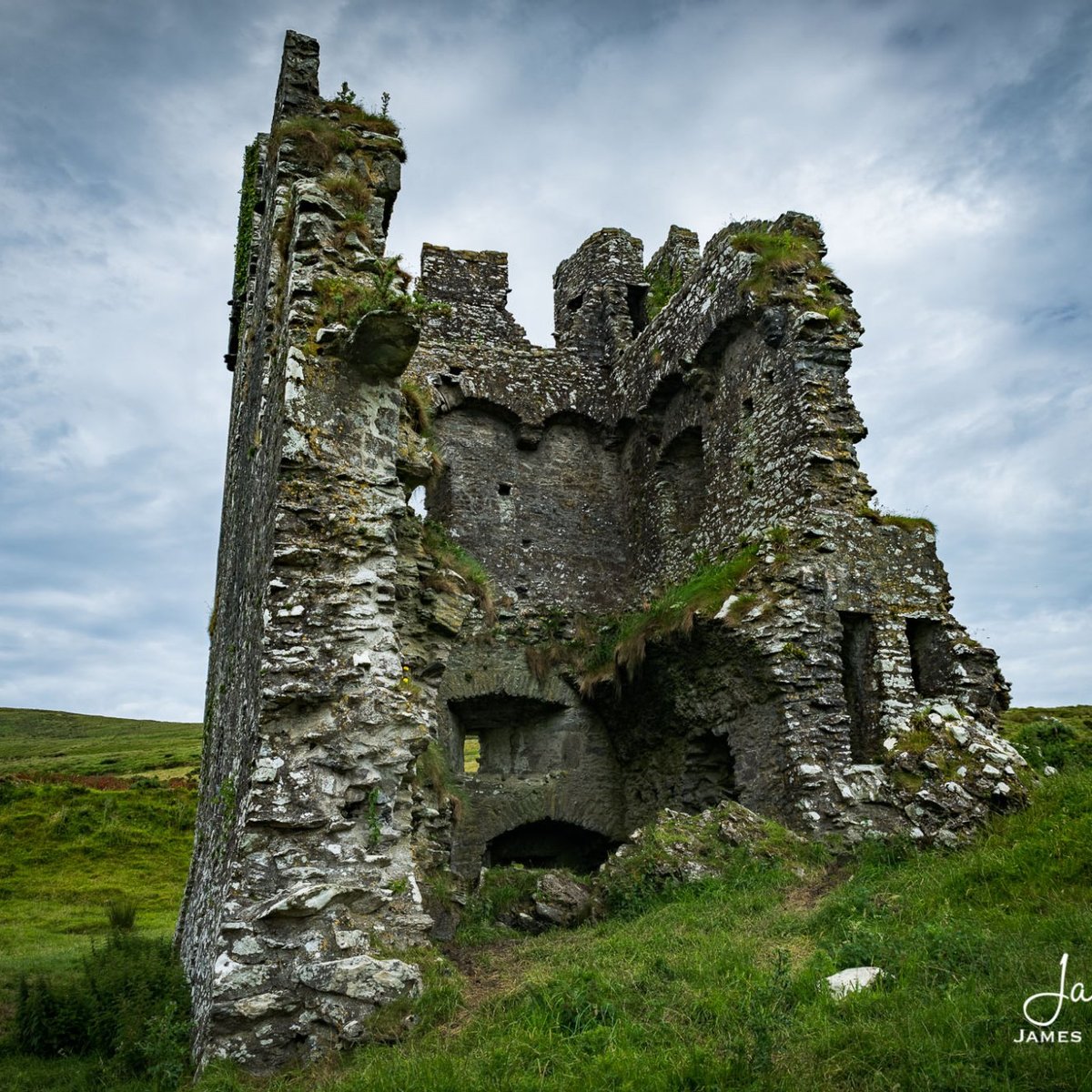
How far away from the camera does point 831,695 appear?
1090cm

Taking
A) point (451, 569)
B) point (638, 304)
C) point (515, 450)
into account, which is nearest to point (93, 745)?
point (515, 450)

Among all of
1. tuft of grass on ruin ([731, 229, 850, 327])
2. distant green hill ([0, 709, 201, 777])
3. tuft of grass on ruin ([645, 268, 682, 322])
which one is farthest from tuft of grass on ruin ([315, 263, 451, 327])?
distant green hill ([0, 709, 201, 777])

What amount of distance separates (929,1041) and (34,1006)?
6.87 m

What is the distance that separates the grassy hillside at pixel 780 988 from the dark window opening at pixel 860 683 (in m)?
1.89

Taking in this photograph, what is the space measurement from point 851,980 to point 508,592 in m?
10.3

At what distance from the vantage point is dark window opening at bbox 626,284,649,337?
59.3 feet

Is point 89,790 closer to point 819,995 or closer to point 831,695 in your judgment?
point 831,695

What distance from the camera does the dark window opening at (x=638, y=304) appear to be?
18.1m

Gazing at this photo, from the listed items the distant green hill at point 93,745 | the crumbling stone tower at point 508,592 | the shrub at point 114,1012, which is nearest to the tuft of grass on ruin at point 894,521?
the crumbling stone tower at point 508,592

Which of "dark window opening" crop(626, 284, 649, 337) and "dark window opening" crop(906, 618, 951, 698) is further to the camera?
"dark window opening" crop(626, 284, 649, 337)

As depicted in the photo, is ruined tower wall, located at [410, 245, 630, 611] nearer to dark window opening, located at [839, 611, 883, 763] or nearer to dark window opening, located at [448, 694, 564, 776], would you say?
dark window opening, located at [448, 694, 564, 776]

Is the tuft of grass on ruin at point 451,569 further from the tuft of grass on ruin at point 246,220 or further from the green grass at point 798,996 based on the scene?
the tuft of grass on ruin at point 246,220

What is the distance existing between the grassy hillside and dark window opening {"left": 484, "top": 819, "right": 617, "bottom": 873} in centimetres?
563

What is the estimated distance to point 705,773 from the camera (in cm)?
1274
